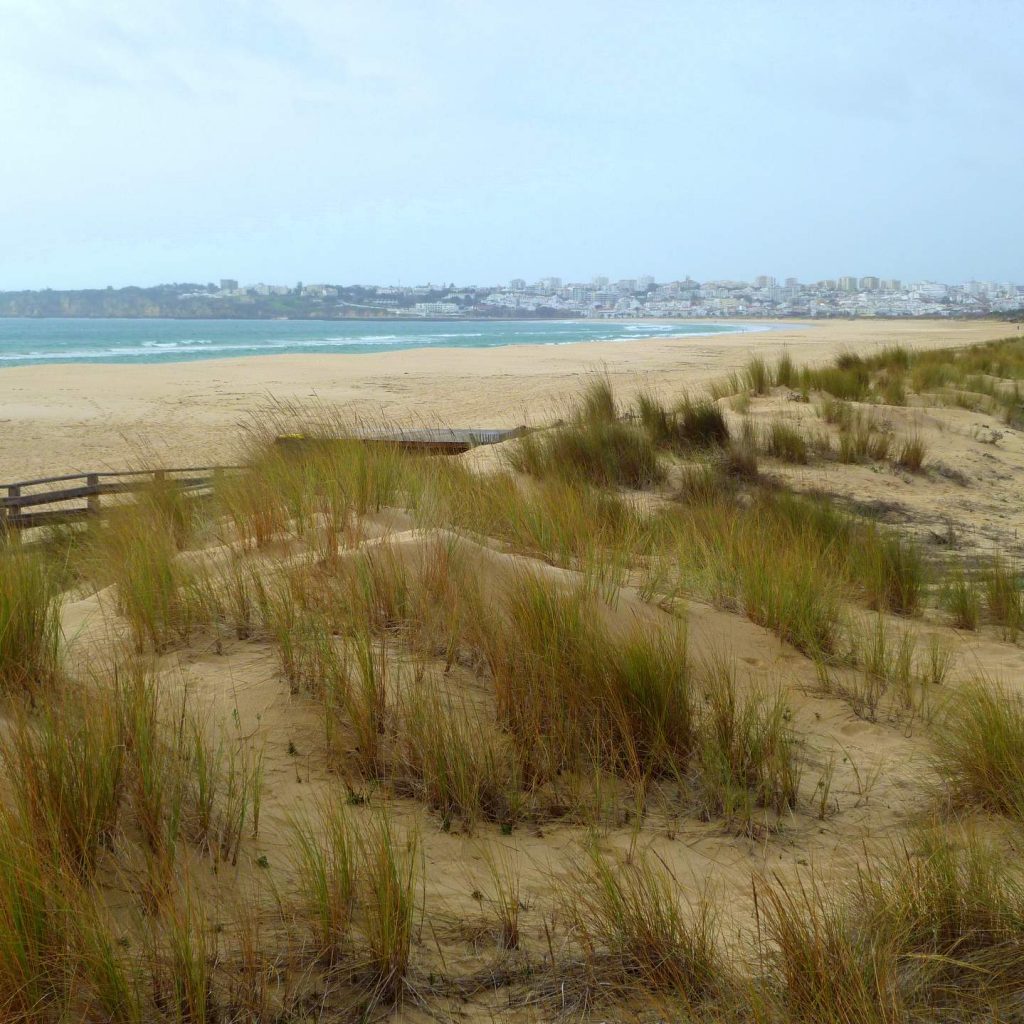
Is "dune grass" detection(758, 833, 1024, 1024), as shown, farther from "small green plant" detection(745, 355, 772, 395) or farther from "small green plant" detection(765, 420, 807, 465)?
"small green plant" detection(745, 355, 772, 395)

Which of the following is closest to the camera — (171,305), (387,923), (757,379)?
(387,923)

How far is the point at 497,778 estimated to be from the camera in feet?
8.53

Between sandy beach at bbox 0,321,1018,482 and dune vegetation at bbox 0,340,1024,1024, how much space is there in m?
4.64

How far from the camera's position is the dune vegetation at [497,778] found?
1823mm

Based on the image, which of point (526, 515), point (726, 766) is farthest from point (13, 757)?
point (526, 515)

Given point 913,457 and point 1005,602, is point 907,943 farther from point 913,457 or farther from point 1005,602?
point 913,457

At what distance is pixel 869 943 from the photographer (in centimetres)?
189

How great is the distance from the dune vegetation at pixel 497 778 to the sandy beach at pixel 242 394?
4.64 m

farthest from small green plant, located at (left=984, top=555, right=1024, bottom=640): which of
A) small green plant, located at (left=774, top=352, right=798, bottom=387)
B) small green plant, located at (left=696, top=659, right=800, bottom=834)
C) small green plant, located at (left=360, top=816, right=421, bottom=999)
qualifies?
small green plant, located at (left=774, top=352, right=798, bottom=387)

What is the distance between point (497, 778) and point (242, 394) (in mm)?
22728

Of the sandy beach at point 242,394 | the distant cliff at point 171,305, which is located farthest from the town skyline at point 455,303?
the sandy beach at point 242,394

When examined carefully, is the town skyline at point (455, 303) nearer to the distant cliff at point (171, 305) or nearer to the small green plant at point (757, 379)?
the distant cliff at point (171, 305)

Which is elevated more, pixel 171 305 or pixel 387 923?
pixel 171 305

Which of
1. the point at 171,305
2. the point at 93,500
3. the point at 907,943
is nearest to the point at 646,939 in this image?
the point at 907,943
